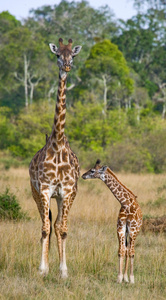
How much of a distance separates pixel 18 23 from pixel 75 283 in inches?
1933

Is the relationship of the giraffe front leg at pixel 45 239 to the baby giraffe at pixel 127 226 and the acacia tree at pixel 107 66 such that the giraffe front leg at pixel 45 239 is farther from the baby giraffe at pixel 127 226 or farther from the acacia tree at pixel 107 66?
the acacia tree at pixel 107 66

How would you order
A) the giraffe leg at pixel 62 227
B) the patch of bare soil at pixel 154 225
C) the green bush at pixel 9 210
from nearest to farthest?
the giraffe leg at pixel 62 227 < the patch of bare soil at pixel 154 225 < the green bush at pixel 9 210

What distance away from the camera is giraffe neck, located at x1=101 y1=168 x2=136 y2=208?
20.8ft

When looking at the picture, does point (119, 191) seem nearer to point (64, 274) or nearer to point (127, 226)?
point (127, 226)

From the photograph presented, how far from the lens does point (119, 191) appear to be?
647cm

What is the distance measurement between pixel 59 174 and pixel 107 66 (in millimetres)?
28614

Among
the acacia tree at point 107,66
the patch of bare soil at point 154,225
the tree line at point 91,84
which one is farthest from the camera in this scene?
the acacia tree at point 107,66

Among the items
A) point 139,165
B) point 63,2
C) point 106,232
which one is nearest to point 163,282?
point 106,232

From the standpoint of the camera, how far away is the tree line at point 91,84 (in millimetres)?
27812

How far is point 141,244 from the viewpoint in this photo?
8.55m

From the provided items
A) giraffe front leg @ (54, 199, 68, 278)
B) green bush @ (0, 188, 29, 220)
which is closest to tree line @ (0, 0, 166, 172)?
green bush @ (0, 188, 29, 220)

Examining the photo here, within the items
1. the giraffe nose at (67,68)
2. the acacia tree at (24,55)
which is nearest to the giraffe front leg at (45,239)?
the giraffe nose at (67,68)

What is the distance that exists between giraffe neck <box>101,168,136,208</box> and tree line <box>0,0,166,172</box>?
55.2ft

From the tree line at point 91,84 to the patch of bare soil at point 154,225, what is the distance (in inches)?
537
